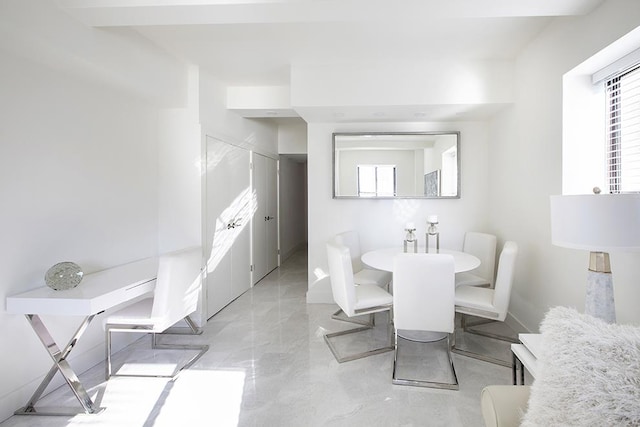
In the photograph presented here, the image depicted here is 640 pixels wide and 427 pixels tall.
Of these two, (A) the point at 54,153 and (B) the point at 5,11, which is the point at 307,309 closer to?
(A) the point at 54,153

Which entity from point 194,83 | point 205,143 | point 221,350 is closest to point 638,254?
point 221,350

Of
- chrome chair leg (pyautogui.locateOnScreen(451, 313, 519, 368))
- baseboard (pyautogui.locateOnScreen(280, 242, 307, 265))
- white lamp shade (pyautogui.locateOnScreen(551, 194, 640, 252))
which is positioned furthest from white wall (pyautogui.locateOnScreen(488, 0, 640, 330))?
baseboard (pyautogui.locateOnScreen(280, 242, 307, 265))

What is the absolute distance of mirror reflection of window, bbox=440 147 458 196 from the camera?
378cm

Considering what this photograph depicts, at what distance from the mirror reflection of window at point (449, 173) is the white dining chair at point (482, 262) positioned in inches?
22.8

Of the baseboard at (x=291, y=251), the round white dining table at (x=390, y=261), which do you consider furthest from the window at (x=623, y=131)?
the baseboard at (x=291, y=251)

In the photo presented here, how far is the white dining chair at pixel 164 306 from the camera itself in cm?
225

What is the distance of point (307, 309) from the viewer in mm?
3695

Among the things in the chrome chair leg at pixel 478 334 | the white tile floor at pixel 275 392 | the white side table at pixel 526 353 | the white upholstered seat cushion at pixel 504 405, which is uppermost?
the white side table at pixel 526 353

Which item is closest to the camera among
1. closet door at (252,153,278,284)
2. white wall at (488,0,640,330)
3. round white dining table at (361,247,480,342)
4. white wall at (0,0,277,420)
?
white wall at (488,0,640,330)

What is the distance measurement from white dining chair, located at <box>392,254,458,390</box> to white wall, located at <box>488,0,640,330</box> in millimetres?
874

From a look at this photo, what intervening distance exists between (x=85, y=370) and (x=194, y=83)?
8.67ft

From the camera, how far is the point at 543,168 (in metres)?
2.55

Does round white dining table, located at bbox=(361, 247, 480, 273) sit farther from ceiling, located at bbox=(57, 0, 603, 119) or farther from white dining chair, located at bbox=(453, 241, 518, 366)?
ceiling, located at bbox=(57, 0, 603, 119)

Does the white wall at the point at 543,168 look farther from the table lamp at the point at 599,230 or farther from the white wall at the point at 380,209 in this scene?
the table lamp at the point at 599,230
